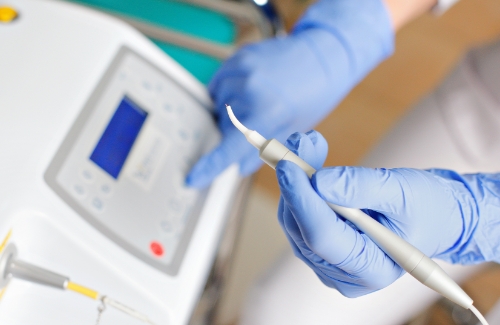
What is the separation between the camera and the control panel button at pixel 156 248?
51 cm

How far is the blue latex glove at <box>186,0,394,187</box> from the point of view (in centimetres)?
64

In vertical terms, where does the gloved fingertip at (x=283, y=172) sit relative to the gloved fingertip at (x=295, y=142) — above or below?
below

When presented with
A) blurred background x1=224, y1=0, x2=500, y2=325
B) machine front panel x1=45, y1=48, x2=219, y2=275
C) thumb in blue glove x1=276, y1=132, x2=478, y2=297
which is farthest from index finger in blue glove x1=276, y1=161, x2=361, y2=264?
blurred background x1=224, y1=0, x2=500, y2=325

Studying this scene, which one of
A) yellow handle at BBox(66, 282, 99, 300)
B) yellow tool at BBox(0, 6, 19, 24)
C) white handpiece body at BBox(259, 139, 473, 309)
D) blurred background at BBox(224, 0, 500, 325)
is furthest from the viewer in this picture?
blurred background at BBox(224, 0, 500, 325)

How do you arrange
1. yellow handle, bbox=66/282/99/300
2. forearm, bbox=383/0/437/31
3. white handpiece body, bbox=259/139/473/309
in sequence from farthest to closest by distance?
forearm, bbox=383/0/437/31
yellow handle, bbox=66/282/99/300
white handpiece body, bbox=259/139/473/309

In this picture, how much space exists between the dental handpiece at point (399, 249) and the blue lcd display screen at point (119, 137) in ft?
0.77

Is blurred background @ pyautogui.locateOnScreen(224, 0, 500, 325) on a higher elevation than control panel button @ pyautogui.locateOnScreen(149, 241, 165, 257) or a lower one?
higher

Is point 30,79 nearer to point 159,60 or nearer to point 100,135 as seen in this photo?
point 100,135

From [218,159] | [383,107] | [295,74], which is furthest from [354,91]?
[218,159]

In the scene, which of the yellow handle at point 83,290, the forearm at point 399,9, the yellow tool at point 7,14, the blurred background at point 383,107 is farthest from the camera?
the blurred background at point 383,107

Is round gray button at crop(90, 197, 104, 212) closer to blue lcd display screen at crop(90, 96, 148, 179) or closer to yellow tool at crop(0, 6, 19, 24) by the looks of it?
blue lcd display screen at crop(90, 96, 148, 179)

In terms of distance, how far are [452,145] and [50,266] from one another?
556mm

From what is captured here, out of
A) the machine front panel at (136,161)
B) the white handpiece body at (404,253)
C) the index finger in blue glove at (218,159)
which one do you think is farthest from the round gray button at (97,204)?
the white handpiece body at (404,253)

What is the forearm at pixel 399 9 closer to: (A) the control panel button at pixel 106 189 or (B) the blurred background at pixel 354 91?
(B) the blurred background at pixel 354 91
